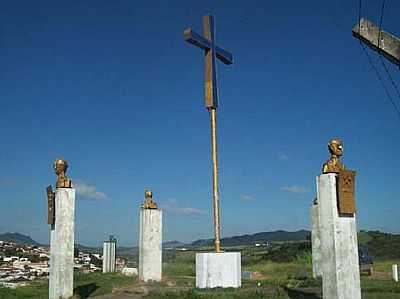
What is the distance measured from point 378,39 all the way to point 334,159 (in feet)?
8.45

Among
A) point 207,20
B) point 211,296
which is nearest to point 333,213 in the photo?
point 211,296

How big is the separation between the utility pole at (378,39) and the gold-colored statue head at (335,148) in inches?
80.1

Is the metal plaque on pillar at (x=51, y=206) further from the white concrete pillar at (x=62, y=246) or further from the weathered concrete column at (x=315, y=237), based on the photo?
the weathered concrete column at (x=315, y=237)

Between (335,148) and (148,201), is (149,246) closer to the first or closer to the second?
(148,201)

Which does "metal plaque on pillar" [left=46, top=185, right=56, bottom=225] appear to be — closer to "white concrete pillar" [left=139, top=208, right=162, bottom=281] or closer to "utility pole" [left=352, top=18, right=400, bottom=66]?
"white concrete pillar" [left=139, top=208, right=162, bottom=281]

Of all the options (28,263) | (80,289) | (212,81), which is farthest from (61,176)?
(28,263)

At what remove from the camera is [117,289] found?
1318cm

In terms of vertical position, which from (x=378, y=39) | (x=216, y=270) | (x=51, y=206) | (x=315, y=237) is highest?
(x=378, y=39)

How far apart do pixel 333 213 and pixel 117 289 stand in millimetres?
6666

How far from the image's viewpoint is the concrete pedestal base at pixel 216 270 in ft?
38.8

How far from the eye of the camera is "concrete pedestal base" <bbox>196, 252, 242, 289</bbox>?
11820 mm

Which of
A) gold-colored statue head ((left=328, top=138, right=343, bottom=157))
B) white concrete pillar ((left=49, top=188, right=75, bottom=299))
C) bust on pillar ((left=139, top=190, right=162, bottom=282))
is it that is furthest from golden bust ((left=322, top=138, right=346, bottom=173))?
bust on pillar ((left=139, top=190, right=162, bottom=282))

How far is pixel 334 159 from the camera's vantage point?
9.20 m

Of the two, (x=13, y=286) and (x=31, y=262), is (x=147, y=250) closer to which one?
(x=13, y=286)
